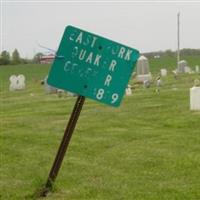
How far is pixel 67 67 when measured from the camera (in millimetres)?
5516

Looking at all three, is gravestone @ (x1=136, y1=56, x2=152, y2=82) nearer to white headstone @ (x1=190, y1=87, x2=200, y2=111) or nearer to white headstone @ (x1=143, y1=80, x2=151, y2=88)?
white headstone @ (x1=143, y1=80, x2=151, y2=88)

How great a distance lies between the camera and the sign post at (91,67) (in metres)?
5.47

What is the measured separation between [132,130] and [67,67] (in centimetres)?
534

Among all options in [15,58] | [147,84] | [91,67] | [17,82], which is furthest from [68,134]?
[15,58]

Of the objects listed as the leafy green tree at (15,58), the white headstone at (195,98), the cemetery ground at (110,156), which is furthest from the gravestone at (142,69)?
the leafy green tree at (15,58)

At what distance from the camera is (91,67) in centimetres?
552

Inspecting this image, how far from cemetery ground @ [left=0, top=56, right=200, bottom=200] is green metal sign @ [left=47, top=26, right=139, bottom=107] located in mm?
1056

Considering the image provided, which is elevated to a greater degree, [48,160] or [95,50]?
[95,50]

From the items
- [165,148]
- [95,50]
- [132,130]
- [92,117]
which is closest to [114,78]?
[95,50]

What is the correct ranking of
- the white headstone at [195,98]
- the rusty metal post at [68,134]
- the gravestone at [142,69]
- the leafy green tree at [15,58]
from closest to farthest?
the rusty metal post at [68,134] < the white headstone at [195,98] < the gravestone at [142,69] < the leafy green tree at [15,58]

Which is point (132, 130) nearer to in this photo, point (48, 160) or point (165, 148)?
point (165, 148)

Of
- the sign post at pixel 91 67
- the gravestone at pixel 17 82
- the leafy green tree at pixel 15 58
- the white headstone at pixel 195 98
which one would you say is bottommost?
the leafy green tree at pixel 15 58

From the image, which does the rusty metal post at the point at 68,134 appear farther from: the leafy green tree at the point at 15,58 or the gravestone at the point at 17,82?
the leafy green tree at the point at 15,58

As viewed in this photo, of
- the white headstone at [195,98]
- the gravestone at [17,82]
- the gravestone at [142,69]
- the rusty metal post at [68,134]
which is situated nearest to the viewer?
the rusty metal post at [68,134]
